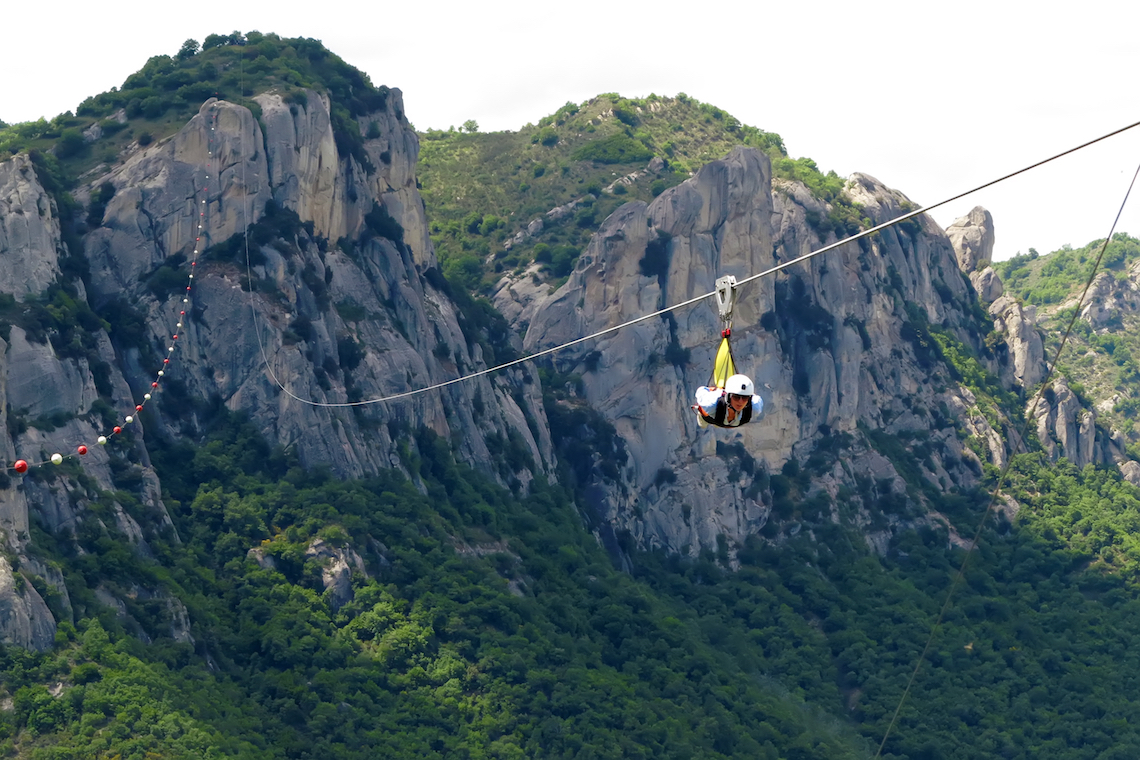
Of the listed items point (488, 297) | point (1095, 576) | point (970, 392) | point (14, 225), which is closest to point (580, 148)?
point (488, 297)

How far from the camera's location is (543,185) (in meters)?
185

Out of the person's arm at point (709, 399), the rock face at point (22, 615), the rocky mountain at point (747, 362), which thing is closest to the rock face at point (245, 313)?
the rock face at point (22, 615)

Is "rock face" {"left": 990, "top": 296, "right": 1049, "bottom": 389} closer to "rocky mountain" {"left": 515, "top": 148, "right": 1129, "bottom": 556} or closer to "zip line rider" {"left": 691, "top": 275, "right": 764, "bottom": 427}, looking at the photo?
"rocky mountain" {"left": 515, "top": 148, "right": 1129, "bottom": 556}

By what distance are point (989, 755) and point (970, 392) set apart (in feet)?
161

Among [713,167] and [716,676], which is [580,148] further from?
[716,676]

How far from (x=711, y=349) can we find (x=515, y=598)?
38.3 meters

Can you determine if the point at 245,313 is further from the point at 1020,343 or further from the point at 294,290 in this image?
the point at 1020,343

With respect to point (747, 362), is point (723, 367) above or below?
above

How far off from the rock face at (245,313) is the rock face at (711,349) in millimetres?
12576

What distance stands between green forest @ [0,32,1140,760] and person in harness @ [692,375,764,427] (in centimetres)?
5279

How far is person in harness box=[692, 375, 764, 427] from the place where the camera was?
5372 cm

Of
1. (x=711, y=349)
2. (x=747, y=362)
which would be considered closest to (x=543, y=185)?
(x=711, y=349)

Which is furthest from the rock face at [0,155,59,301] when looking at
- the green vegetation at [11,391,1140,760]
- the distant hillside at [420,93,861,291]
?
the distant hillside at [420,93,861,291]

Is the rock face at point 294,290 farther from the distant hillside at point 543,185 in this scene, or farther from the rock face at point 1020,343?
the rock face at point 1020,343
